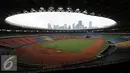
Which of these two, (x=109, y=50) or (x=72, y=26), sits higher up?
(x=72, y=26)

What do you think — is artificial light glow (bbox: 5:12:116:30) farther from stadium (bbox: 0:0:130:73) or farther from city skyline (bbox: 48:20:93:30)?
city skyline (bbox: 48:20:93:30)

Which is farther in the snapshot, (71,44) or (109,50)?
(71,44)

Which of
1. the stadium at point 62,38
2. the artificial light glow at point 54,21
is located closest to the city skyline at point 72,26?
the stadium at point 62,38

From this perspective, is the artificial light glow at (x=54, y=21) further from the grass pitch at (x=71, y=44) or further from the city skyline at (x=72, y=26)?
the grass pitch at (x=71, y=44)

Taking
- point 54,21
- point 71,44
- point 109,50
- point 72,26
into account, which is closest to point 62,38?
point 71,44

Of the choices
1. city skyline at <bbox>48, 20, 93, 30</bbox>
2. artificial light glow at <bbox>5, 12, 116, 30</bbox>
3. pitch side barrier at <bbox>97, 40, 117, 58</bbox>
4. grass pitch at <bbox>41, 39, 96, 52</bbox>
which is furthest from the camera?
city skyline at <bbox>48, 20, 93, 30</bbox>

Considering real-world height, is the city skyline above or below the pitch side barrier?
above

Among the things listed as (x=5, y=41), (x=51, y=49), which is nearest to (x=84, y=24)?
(x=51, y=49)

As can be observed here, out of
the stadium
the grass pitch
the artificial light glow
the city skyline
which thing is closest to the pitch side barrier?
the stadium

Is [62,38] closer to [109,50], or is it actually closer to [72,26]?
[72,26]
